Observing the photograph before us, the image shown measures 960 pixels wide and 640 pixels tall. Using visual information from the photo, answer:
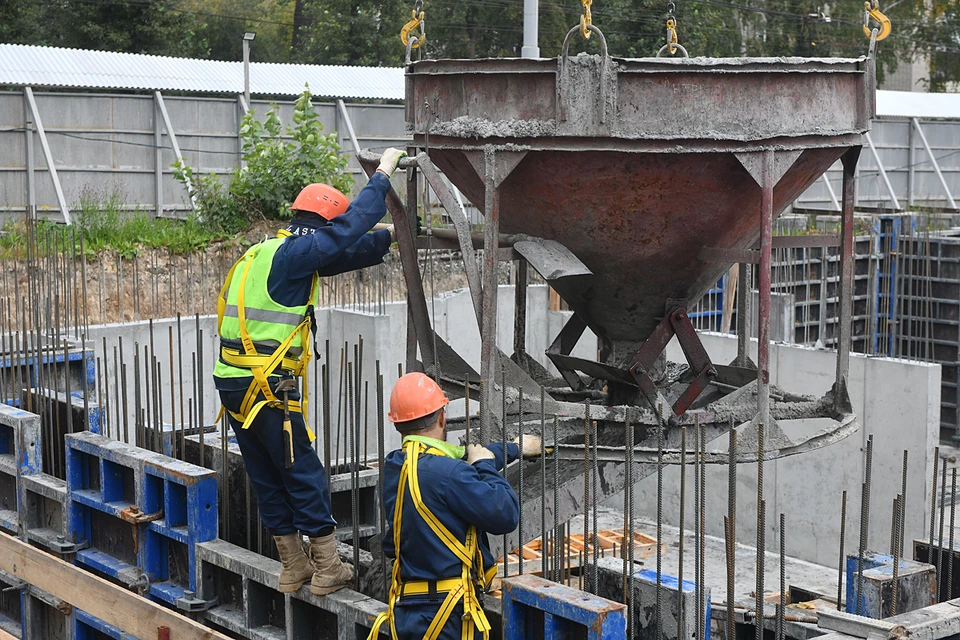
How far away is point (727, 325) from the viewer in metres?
12.9

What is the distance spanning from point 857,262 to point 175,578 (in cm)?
1362

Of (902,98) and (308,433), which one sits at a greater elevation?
(902,98)

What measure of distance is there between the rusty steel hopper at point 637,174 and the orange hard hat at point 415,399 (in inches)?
40.0

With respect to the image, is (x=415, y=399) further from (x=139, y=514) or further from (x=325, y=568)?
(x=139, y=514)

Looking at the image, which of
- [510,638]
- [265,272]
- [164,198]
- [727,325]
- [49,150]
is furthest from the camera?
[164,198]

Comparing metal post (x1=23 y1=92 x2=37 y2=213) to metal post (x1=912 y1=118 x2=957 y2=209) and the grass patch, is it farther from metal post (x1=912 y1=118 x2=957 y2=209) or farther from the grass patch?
metal post (x1=912 y1=118 x2=957 y2=209)

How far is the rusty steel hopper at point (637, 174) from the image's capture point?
5348mm

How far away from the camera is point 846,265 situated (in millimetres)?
6238

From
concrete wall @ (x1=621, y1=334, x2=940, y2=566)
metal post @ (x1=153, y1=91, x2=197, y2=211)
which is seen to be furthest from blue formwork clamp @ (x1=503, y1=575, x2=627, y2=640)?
metal post @ (x1=153, y1=91, x2=197, y2=211)

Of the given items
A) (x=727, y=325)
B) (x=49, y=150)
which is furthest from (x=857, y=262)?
(x=49, y=150)

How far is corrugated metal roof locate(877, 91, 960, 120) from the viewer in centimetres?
2664

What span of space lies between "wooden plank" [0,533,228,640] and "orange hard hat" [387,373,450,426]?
1.67 meters

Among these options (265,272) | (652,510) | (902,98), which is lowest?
(652,510)

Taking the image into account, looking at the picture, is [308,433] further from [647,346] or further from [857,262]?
[857,262]
